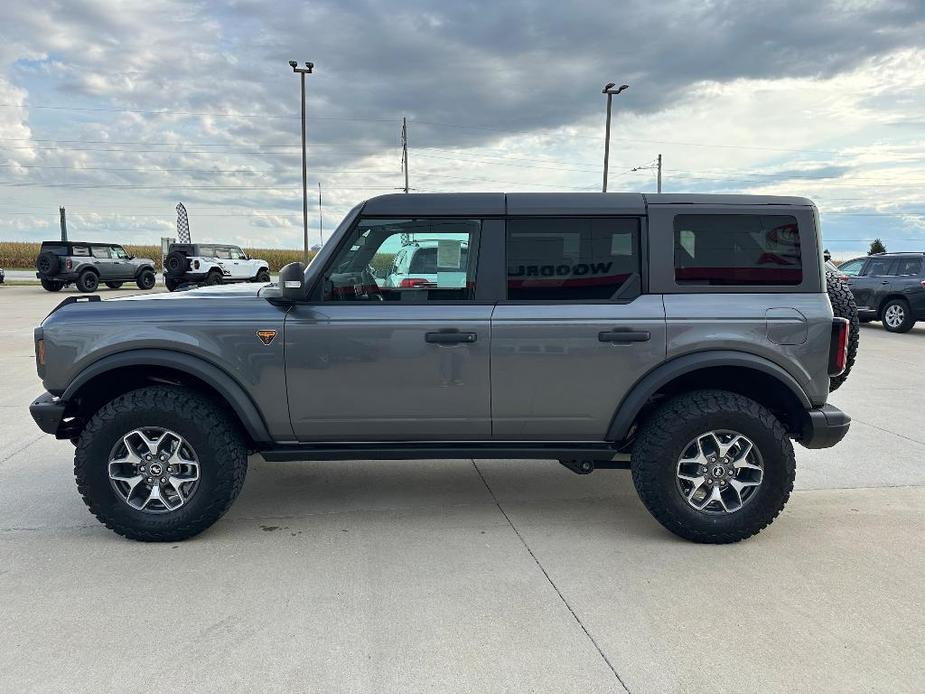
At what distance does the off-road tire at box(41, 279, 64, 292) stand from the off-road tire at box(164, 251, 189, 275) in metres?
3.62

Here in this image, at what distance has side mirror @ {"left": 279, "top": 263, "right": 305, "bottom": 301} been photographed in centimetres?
346

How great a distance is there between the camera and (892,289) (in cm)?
1371

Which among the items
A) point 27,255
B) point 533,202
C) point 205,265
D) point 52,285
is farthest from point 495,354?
point 27,255

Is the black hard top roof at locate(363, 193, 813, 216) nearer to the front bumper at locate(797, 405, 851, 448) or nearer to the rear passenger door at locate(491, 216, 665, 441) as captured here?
the rear passenger door at locate(491, 216, 665, 441)

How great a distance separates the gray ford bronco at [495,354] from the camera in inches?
139

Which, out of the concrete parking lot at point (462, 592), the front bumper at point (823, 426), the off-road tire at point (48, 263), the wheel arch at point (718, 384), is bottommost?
the concrete parking lot at point (462, 592)

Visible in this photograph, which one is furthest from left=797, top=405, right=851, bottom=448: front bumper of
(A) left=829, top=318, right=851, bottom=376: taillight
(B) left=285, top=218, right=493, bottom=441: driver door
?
(B) left=285, top=218, right=493, bottom=441: driver door

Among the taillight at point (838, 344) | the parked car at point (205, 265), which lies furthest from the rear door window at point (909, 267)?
the parked car at point (205, 265)

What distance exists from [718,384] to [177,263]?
23.9 meters

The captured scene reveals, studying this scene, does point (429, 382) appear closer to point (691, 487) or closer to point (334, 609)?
point (334, 609)

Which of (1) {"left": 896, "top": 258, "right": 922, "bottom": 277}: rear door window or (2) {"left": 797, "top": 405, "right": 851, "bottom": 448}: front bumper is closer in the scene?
(2) {"left": 797, "top": 405, "right": 851, "bottom": 448}: front bumper

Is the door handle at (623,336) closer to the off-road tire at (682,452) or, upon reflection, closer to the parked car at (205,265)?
the off-road tire at (682,452)

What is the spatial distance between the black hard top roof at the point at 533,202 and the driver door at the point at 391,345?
75mm

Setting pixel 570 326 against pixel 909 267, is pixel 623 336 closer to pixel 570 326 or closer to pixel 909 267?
pixel 570 326
